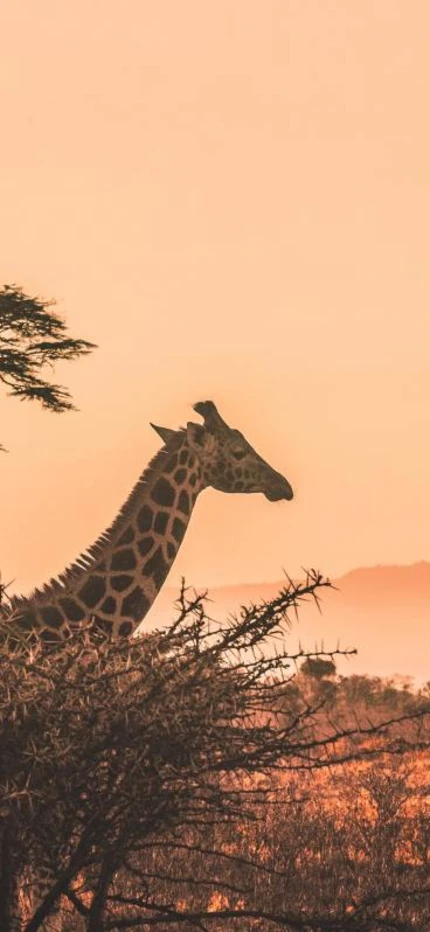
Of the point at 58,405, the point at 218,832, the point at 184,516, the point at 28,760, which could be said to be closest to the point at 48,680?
the point at 28,760

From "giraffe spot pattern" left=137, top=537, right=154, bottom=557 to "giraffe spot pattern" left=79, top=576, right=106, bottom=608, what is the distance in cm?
63

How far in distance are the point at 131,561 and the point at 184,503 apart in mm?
1117

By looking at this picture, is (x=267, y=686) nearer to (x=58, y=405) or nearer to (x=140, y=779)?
(x=140, y=779)

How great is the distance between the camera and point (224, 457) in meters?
13.2

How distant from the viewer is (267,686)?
21.9 feet

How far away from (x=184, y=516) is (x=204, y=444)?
74 cm

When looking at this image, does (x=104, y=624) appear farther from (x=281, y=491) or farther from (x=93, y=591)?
(x=281, y=491)

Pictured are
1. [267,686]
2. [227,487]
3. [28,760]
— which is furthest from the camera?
[227,487]

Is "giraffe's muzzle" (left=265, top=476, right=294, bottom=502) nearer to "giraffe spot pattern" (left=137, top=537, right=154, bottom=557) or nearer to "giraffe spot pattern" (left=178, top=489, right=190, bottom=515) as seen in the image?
"giraffe spot pattern" (left=178, top=489, right=190, bottom=515)

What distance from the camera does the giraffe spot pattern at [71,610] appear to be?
428 inches

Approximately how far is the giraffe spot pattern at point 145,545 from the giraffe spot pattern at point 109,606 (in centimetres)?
69

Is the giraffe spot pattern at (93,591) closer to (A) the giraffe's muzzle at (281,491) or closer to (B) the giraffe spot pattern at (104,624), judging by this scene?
(B) the giraffe spot pattern at (104,624)

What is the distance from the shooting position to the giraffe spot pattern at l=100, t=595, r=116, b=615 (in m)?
11.2

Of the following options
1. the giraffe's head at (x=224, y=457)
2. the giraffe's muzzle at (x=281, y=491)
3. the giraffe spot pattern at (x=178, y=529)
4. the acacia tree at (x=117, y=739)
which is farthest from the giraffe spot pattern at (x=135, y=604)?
the acacia tree at (x=117, y=739)
